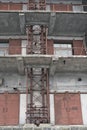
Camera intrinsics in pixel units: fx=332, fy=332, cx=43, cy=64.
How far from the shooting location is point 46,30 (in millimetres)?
19750

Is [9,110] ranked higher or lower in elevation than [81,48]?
lower

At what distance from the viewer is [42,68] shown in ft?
60.6

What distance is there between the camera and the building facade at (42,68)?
695 inches

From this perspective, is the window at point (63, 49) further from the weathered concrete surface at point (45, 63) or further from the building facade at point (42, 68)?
the weathered concrete surface at point (45, 63)

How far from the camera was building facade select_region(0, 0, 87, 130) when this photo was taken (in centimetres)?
1764

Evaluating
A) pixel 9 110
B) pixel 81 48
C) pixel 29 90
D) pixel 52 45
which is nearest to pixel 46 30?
pixel 52 45

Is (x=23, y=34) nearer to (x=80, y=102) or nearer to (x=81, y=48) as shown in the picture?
(x=81, y=48)

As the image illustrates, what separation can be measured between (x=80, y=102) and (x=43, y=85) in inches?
88.4

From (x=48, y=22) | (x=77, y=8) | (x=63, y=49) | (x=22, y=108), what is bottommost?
(x=22, y=108)

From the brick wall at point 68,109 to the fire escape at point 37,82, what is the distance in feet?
2.43

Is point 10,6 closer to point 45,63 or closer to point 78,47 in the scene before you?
point 78,47

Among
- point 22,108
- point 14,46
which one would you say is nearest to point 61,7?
point 14,46

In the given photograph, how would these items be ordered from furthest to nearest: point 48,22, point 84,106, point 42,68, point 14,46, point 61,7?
point 61,7, point 14,46, point 48,22, point 42,68, point 84,106

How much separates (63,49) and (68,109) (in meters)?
4.01
